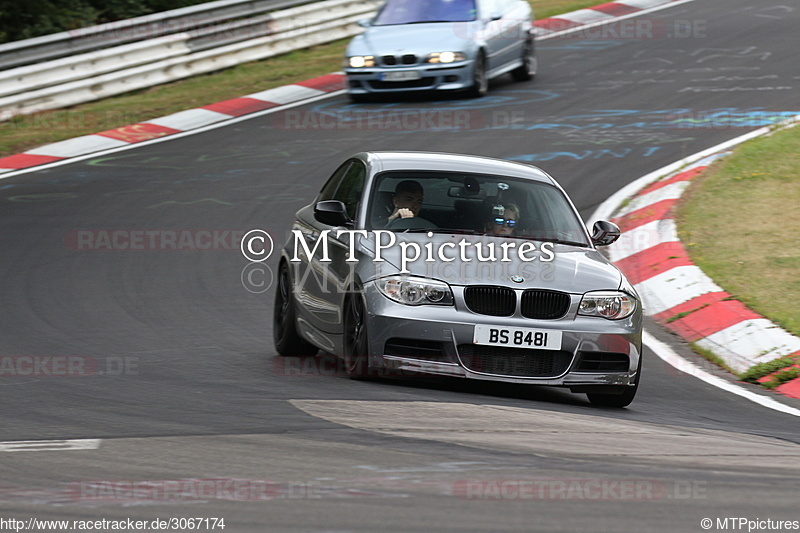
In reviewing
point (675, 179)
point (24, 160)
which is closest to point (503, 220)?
point (675, 179)

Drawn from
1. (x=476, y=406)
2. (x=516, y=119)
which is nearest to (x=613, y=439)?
(x=476, y=406)

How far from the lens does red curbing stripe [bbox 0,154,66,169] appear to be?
642 inches

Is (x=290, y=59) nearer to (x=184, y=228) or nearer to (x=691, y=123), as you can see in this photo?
(x=691, y=123)

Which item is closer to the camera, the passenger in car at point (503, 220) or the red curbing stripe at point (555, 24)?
the passenger in car at point (503, 220)

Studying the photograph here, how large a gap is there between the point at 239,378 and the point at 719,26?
1868 centimetres

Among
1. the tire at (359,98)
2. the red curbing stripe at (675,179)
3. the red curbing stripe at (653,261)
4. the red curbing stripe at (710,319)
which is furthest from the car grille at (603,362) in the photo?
the tire at (359,98)

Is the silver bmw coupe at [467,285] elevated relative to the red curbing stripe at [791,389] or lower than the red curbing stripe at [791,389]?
elevated

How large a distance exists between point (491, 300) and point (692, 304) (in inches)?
134

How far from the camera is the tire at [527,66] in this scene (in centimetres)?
2051

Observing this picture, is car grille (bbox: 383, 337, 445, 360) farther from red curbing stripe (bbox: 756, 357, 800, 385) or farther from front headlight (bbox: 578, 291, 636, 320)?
red curbing stripe (bbox: 756, 357, 800, 385)

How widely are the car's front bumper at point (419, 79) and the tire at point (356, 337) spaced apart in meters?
11.1

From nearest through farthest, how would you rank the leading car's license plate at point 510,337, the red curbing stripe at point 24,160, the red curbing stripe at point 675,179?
the leading car's license plate at point 510,337
the red curbing stripe at point 675,179
the red curbing stripe at point 24,160

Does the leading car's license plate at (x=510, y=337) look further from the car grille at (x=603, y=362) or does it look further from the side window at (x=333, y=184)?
the side window at (x=333, y=184)

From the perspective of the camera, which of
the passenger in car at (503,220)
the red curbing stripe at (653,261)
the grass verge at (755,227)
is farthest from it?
the red curbing stripe at (653,261)
